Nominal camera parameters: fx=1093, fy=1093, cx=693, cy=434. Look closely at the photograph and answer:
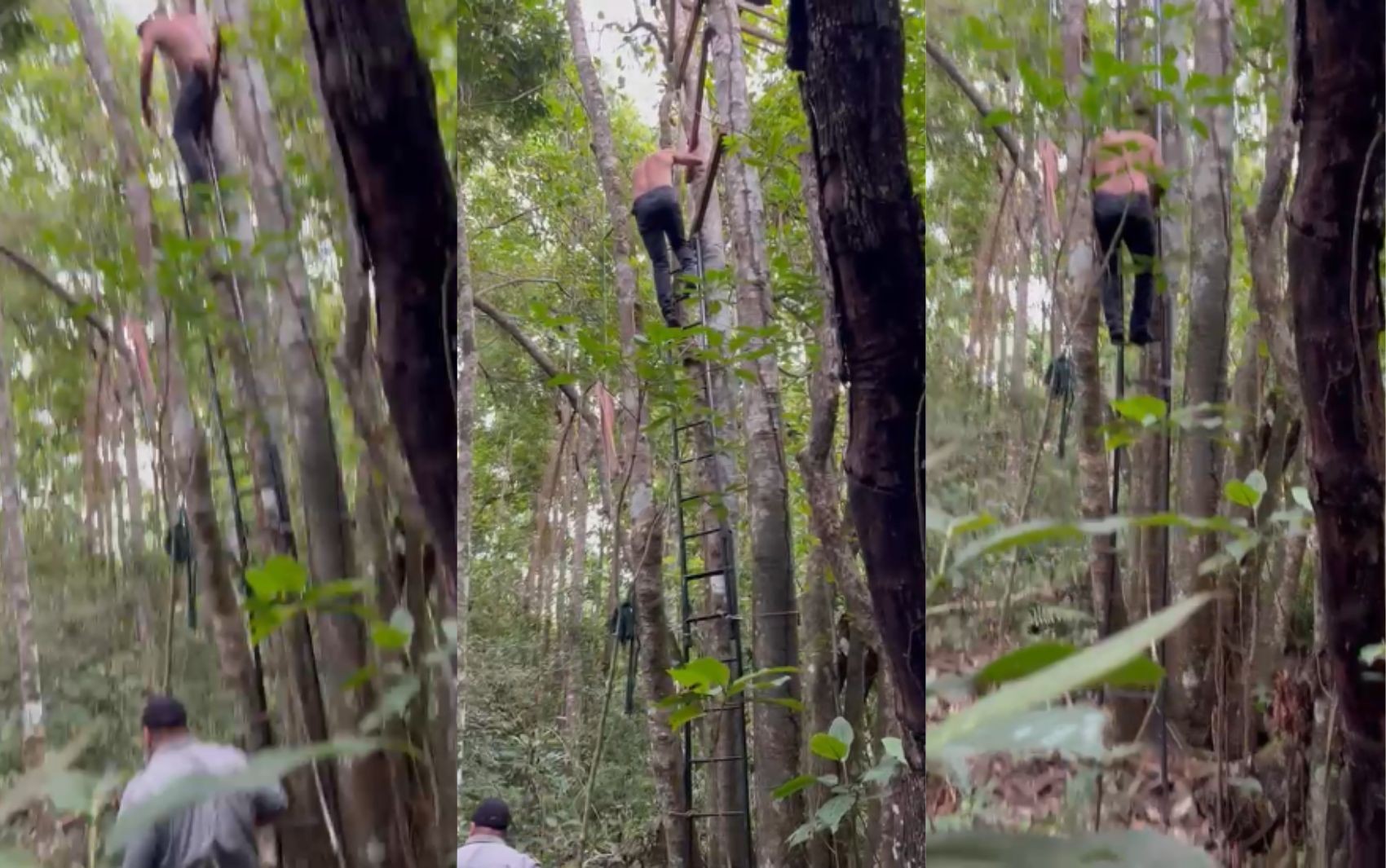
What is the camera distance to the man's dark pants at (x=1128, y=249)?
90 cm

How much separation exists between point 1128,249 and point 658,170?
1.81 feet

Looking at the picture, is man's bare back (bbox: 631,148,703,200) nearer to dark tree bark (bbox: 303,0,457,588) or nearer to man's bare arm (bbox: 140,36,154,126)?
dark tree bark (bbox: 303,0,457,588)

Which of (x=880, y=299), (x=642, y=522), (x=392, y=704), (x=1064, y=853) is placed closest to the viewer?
(x=1064, y=853)

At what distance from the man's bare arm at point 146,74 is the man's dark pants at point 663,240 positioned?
0.52 metres

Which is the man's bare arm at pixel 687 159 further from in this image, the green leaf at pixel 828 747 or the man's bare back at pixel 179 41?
the green leaf at pixel 828 747

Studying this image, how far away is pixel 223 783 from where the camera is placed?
86 cm

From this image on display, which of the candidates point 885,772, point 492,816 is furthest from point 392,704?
point 885,772

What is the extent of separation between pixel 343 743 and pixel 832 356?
0.62m

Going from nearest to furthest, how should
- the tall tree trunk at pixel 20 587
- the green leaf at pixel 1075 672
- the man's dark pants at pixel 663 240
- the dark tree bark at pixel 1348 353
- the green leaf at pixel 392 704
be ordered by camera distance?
1. the green leaf at pixel 1075 672
2. the dark tree bark at pixel 1348 353
3. the tall tree trunk at pixel 20 587
4. the green leaf at pixel 392 704
5. the man's dark pants at pixel 663 240

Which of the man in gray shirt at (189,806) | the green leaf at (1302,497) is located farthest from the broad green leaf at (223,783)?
the green leaf at (1302,497)


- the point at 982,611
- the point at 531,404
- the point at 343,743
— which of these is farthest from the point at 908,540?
the point at 343,743

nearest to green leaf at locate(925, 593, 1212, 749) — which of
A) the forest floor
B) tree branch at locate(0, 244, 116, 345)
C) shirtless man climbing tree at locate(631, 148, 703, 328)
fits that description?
the forest floor

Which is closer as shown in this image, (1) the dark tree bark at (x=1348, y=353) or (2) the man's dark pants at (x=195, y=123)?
(1) the dark tree bark at (x=1348, y=353)

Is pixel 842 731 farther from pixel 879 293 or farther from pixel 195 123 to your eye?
pixel 195 123
